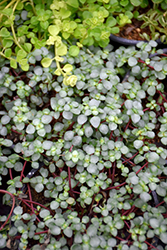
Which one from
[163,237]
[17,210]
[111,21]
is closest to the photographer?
[163,237]

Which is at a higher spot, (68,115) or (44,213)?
(68,115)

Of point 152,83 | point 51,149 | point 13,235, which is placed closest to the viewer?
point 13,235

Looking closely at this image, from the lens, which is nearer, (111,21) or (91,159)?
(91,159)

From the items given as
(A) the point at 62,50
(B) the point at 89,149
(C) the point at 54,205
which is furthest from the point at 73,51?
(C) the point at 54,205

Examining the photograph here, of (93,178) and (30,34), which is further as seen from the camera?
(30,34)

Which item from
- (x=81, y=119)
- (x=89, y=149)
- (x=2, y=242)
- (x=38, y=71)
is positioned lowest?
(x=2, y=242)

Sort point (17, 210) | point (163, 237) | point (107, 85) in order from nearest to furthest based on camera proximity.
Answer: point (163, 237), point (17, 210), point (107, 85)

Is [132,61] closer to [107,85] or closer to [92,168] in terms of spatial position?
[107,85]

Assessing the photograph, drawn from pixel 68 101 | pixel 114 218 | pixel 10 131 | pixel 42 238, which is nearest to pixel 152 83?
pixel 68 101

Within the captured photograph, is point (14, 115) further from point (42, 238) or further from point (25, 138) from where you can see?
point (42, 238)
